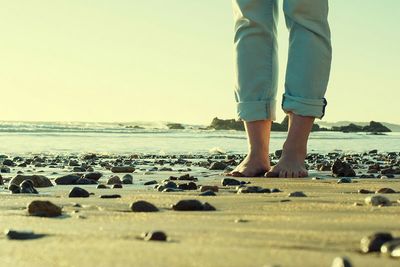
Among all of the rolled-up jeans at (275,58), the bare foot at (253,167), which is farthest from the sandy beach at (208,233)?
the bare foot at (253,167)

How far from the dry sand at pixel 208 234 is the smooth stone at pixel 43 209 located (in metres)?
0.05

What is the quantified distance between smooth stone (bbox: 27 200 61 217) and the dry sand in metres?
0.05

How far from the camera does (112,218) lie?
6.54 ft

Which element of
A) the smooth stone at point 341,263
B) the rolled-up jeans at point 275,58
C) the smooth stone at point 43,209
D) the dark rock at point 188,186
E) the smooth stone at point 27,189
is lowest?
the smooth stone at point 27,189

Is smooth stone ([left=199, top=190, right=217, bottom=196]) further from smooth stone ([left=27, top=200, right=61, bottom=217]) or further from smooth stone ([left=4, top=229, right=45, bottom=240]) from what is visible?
smooth stone ([left=4, top=229, right=45, bottom=240])

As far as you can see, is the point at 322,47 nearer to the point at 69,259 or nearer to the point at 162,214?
the point at 162,214

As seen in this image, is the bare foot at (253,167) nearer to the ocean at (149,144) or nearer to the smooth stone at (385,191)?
the smooth stone at (385,191)

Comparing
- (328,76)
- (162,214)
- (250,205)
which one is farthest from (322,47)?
(162,214)

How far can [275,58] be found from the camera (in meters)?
4.43

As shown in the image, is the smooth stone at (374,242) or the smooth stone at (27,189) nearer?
the smooth stone at (374,242)

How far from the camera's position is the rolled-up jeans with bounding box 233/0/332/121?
13.4ft

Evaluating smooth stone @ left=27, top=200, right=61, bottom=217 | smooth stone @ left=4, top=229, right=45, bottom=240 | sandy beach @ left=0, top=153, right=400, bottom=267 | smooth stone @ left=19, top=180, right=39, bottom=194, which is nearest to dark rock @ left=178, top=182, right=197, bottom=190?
smooth stone @ left=19, top=180, right=39, bottom=194

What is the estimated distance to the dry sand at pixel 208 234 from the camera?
1.31m

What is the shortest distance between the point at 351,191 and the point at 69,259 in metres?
2.02
